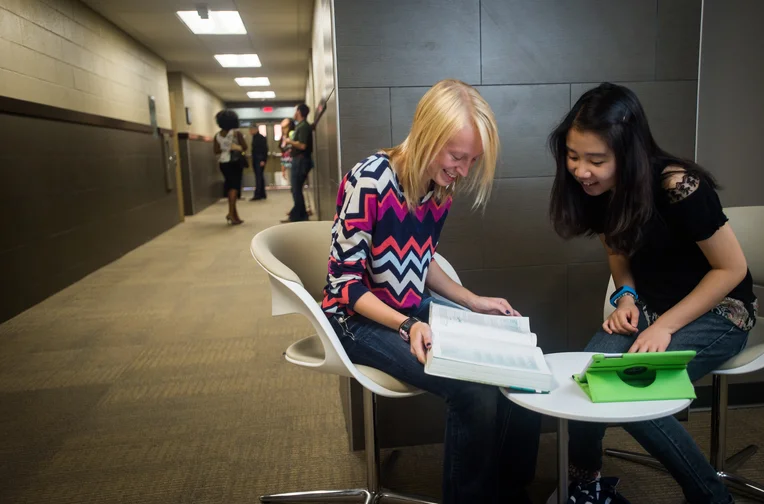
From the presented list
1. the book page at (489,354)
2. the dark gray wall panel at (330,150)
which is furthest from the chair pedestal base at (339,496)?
the dark gray wall panel at (330,150)

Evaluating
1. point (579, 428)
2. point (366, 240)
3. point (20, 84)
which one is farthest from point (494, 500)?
point (20, 84)

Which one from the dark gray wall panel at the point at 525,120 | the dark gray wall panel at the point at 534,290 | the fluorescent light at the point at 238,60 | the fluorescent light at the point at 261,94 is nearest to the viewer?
the dark gray wall panel at the point at 525,120

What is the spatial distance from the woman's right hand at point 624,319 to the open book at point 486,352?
291mm

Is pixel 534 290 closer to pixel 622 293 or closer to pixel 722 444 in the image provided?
pixel 622 293

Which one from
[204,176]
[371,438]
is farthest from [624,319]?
[204,176]

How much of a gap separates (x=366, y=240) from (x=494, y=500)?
0.70 meters

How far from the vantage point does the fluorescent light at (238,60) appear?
915cm

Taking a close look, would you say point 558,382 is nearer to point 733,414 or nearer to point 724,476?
point 724,476

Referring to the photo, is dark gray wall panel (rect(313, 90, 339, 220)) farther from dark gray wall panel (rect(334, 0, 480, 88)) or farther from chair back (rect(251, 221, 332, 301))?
chair back (rect(251, 221, 332, 301))

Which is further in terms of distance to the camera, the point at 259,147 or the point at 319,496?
the point at 259,147

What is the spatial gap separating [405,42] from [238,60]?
8.30 metres

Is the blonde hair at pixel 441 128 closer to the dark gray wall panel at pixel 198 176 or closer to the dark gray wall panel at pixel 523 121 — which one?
the dark gray wall panel at pixel 523 121

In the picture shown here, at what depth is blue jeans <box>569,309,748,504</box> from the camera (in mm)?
1353

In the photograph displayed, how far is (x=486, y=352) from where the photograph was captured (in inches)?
49.2
